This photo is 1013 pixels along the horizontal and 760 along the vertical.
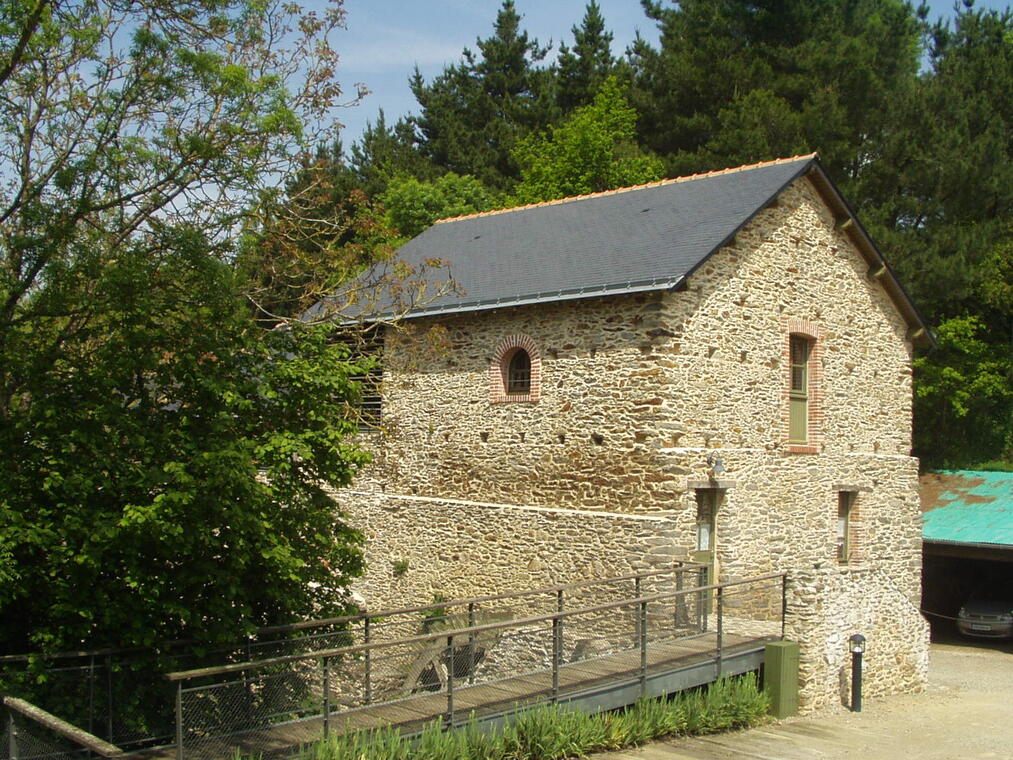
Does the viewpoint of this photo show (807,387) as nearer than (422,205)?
Yes

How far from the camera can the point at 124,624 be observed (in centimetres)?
905

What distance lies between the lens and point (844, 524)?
653 inches

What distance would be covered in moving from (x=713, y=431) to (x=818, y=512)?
250 cm

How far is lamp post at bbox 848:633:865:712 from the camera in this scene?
12812 mm

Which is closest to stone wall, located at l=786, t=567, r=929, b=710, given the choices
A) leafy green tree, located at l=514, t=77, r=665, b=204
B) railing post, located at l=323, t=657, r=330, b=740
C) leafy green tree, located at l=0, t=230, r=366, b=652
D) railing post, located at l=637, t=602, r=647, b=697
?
railing post, located at l=637, t=602, r=647, b=697

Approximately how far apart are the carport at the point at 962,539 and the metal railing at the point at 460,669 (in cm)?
839

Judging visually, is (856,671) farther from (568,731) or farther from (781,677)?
(568,731)

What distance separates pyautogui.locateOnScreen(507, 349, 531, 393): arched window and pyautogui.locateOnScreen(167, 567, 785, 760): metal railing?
329 centimetres

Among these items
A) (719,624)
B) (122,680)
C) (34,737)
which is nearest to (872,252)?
(719,624)

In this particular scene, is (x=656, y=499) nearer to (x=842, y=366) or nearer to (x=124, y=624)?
(x=842, y=366)

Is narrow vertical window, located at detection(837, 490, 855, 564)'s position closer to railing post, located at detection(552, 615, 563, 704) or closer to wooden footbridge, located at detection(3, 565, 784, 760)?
wooden footbridge, located at detection(3, 565, 784, 760)

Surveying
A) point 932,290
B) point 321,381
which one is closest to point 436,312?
point 321,381

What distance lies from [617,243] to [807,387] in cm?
385

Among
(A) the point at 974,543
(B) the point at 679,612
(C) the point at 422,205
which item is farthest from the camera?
(C) the point at 422,205
